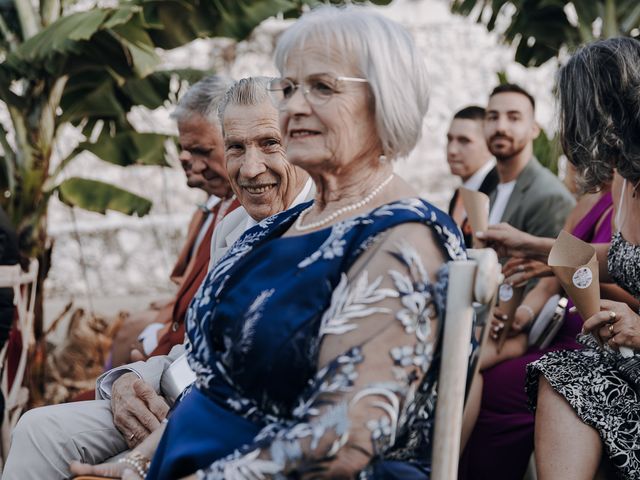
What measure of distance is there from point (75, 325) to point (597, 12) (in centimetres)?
454

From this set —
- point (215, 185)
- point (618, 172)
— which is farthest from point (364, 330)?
point (215, 185)

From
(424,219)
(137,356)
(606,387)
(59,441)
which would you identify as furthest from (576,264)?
(137,356)

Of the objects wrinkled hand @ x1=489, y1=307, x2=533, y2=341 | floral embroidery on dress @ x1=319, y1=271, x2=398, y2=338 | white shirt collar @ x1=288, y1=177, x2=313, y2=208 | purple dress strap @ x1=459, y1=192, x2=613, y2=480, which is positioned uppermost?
white shirt collar @ x1=288, y1=177, x2=313, y2=208

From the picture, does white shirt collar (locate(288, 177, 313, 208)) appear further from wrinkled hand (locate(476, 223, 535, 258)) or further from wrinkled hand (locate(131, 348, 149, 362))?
wrinkled hand (locate(131, 348, 149, 362))

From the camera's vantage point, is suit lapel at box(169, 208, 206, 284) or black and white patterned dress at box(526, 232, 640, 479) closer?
black and white patterned dress at box(526, 232, 640, 479)

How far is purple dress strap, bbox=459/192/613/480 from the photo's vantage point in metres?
3.48

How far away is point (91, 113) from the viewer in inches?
262

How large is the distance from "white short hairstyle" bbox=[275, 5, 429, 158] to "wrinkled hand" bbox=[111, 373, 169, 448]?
1107 mm

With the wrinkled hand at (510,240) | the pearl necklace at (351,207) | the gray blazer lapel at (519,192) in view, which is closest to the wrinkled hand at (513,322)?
the wrinkled hand at (510,240)

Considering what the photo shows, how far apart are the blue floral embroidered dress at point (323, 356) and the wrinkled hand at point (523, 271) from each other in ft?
5.46

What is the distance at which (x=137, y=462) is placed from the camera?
241 centimetres

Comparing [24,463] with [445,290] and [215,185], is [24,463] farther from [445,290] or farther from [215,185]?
[215,185]

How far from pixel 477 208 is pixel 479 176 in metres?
2.91

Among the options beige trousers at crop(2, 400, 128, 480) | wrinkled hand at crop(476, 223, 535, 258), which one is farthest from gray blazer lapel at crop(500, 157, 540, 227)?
beige trousers at crop(2, 400, 128, 480)
